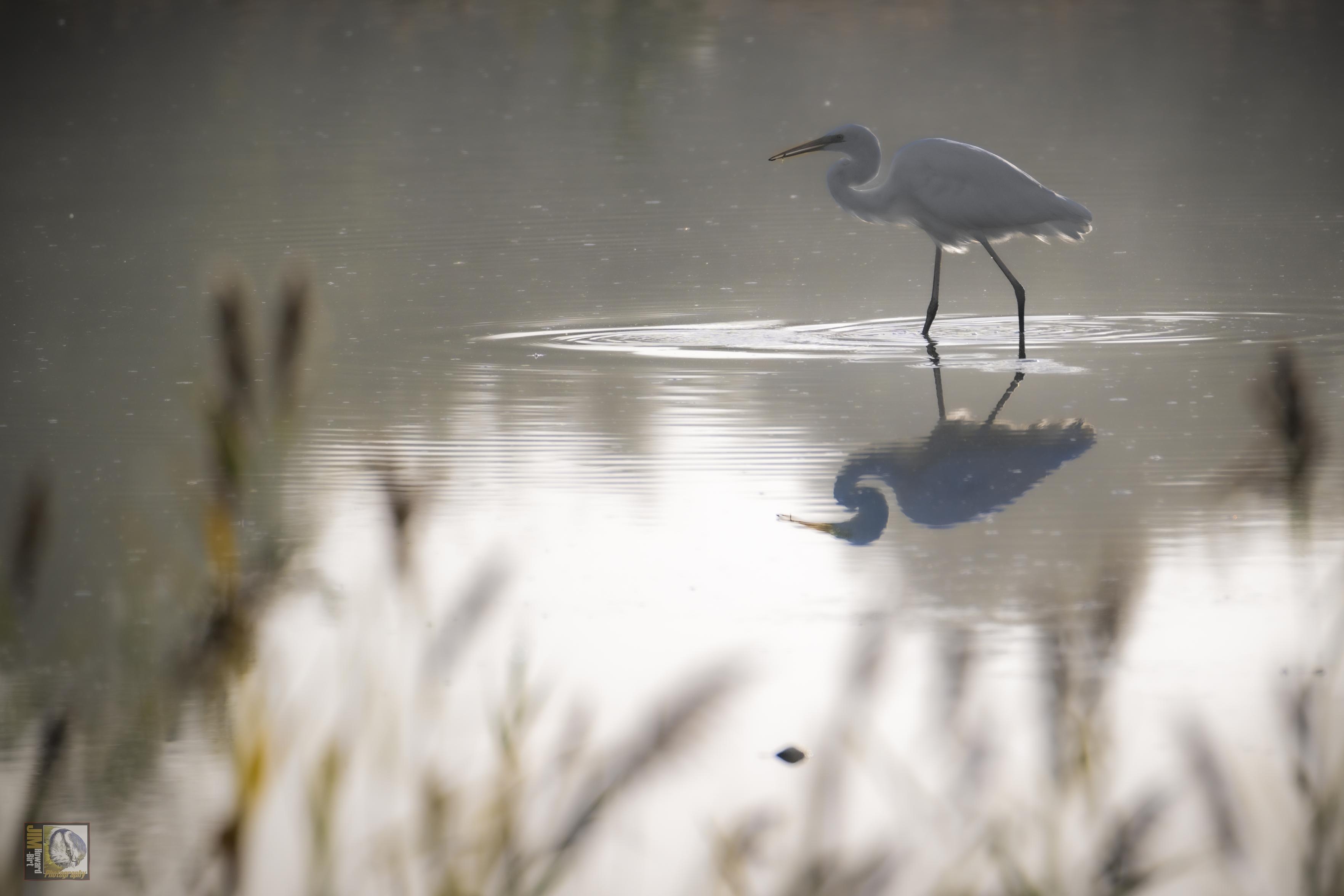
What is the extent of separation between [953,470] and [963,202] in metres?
2.58

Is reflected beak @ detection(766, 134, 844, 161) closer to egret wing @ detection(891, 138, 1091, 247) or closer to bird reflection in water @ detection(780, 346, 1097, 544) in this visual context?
egret wing @ detection(891, 138, 1091, 247)

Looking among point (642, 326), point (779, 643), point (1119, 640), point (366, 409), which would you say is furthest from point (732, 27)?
point (1119, 640)

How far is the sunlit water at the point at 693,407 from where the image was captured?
3.30m

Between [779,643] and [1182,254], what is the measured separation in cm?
633

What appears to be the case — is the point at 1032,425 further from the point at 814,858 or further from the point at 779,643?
the point at 814,858

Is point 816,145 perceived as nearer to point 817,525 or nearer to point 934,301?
point 934,301

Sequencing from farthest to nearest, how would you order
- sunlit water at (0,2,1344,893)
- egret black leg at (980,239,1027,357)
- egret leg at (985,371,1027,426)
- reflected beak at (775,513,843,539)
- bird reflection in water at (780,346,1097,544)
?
egret black leg at (980,239,1027,357)
egret leg at (985,371,1027,426)
bird reflection in water at (780,346,1097,544)
reflected beak at (775,513,843,539)
sunlit water at (0,2,1344,893)


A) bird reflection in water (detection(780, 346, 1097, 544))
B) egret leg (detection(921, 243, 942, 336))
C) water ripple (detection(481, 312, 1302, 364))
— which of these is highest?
egret leg (detection(921, 243, 942, 336))

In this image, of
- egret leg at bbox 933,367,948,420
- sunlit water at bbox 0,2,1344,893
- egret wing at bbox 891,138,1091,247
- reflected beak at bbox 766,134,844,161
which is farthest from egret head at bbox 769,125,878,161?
egret leg at bbox 933,367,948,420

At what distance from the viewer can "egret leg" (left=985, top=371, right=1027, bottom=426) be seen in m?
5.62

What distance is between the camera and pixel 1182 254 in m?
9.23

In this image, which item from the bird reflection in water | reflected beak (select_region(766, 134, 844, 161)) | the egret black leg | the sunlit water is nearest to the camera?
the sunlit water

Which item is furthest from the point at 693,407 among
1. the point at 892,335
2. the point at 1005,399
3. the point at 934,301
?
the point at 934,301

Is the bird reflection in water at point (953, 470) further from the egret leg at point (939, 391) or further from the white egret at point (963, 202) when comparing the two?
the white egret at point (963, 202)
